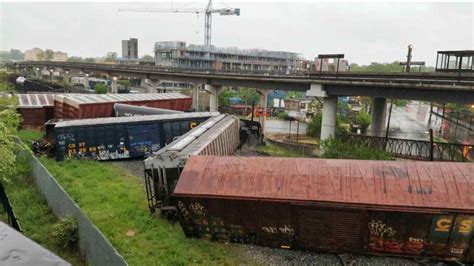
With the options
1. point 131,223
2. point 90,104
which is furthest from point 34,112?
point 131,223

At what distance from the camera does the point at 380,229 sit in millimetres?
10234

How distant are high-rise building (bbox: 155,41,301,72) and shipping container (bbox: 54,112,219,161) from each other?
7083 centimetres

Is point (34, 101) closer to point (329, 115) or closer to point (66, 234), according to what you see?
point (66, 234)

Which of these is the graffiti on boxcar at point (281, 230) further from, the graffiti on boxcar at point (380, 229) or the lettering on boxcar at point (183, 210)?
the lettering on boxcar at point (183, 210)

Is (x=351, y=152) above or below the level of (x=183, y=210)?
below

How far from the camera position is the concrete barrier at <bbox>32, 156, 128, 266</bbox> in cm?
887

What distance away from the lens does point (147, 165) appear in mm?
13406

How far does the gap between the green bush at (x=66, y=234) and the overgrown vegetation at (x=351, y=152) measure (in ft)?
51.9

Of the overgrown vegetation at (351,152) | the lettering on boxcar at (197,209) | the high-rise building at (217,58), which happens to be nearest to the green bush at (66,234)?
the lettering on boxcar at (197,209)

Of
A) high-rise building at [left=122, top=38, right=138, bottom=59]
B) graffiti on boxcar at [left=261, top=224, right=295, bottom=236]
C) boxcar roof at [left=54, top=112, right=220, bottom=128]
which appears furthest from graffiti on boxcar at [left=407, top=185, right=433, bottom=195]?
high-rise building at [left=122, top=38, right=138, bottom=59]

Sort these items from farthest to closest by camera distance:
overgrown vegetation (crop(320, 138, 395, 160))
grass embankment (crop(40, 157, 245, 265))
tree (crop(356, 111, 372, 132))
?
tree (crop(356, 111, 372, 132)) → overgrown vegetation (crop(320, 138, 395, 160)) → grass embankment (crop(40, 157, 245, 265))

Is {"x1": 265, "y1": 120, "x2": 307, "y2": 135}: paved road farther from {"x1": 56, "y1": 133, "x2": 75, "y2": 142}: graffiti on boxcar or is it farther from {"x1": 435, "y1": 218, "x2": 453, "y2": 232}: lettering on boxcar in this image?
{"x1": 435, "y1": 218, "x2": 453, "y2": 232}: lettering on boxcar

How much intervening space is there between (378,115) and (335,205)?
108 ft

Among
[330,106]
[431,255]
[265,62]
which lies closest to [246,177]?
[431,255]
